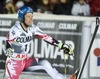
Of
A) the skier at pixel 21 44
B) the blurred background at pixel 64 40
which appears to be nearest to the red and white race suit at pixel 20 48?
the skier at pixel 21 44

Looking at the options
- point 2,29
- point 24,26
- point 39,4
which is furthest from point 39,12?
point 24,26

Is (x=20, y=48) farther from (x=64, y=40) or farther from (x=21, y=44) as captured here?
(x=64, y=40)

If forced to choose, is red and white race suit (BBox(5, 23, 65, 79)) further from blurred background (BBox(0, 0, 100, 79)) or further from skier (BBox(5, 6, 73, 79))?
blurred background (BBox(0, 0, 100, 79))

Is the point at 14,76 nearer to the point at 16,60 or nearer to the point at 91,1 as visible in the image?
the point at 16,60

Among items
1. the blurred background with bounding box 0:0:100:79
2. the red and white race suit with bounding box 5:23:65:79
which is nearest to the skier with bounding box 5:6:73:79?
the red and white race suit with bounding box 5:23:65:79

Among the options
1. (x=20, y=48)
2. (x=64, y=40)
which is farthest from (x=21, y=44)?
(x=64, y=40)

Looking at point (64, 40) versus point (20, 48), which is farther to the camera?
point (64, 40)

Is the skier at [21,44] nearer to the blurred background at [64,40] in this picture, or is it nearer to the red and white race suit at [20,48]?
the red and white race suit at [20,48]

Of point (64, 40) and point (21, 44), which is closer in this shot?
point (21, 44)

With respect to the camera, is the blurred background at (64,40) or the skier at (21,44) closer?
the skier at (21,44)

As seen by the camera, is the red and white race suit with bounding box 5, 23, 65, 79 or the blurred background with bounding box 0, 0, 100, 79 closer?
the red and white race suit with bounding box 5, 23, 65, 79

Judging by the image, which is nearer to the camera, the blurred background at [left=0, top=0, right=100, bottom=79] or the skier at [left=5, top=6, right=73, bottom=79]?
the skier at [left=5, top=6, right=73, bottom=79]

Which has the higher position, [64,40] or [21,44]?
[21,44]

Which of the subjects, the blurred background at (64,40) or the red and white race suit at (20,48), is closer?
the red and white race suit at (20,48)
